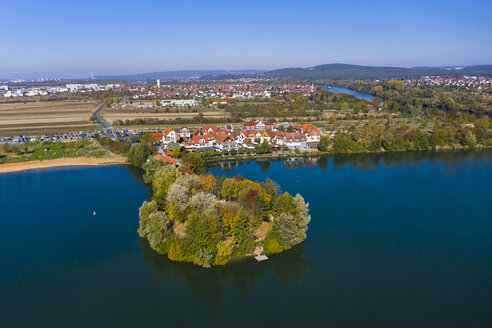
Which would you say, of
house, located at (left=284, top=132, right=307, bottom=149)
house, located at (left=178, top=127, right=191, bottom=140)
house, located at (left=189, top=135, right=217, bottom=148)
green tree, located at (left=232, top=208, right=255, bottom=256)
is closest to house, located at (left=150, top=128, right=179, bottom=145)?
house, located at (left=178, top=127, right=191, bottom=140)

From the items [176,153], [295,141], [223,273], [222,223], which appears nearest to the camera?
[223,273]

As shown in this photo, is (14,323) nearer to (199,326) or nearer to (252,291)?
(199,326)

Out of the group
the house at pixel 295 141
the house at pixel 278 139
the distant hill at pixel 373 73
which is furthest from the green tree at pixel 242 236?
the distant hill at pixel 373 73

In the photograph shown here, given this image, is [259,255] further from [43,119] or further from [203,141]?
[43,119]

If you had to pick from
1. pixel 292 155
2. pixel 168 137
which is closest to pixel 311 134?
pixel 292 155

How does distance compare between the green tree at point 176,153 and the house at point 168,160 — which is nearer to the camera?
the house at point 168,160

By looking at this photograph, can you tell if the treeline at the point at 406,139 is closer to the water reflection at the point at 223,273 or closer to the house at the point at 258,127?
the house at the point at 258,127

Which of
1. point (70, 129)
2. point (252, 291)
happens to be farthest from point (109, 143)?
point (252, 291)
